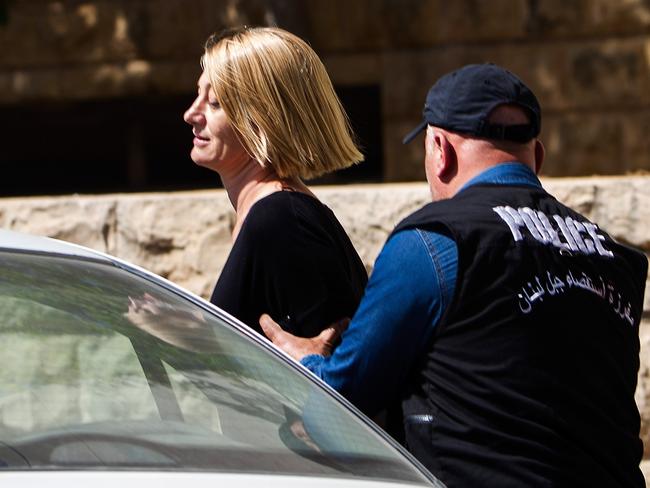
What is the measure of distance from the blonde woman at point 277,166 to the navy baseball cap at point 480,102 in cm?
44

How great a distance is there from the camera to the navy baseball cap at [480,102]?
2717 mm

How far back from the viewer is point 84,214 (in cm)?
498

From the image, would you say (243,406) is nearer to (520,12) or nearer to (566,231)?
(566,231)

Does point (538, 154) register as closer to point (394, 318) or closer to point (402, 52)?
point (394, 318)

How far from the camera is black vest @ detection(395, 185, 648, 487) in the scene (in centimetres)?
251

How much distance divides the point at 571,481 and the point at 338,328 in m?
0.70

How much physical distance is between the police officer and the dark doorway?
805 cm

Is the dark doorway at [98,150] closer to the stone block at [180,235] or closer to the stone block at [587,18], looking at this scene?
the stone block at [587,18]

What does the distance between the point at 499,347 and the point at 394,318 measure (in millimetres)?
214

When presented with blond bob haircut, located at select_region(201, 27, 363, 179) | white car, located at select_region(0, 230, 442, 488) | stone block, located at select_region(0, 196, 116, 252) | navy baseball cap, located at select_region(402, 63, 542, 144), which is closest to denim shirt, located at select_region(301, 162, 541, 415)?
white car, located at select_region(0, 230, 442, 488)

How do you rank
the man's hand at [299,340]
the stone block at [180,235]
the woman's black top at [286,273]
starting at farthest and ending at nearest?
the stone block at [180,235] < the woman's black top at [286,273] < the man's hand at [299,340]

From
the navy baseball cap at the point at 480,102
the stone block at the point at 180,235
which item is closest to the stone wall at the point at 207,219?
the stone block at the point at 180,235

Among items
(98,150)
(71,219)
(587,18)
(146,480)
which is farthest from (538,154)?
(98,150)

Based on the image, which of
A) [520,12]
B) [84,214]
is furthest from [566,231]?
[520,12]
